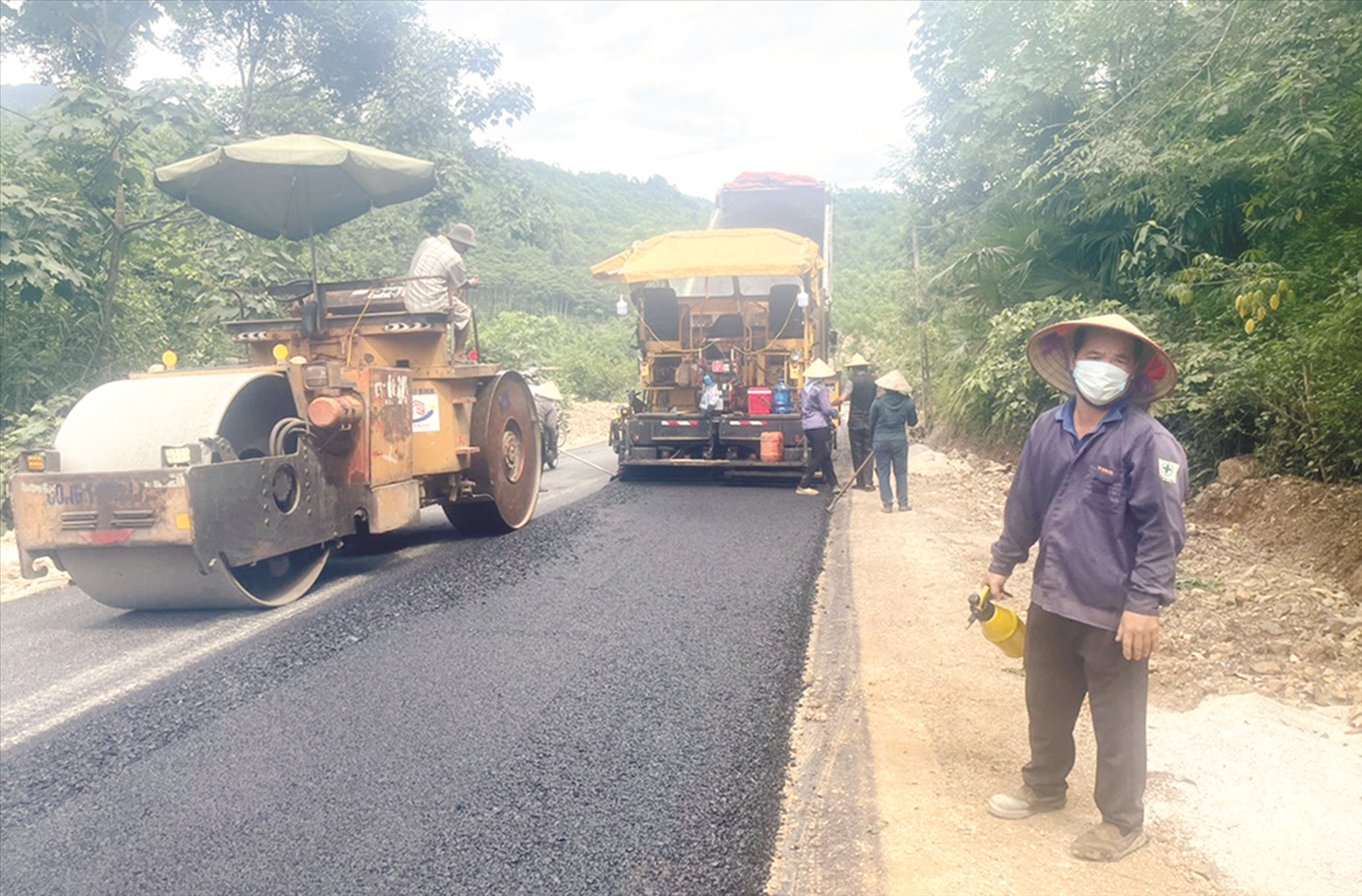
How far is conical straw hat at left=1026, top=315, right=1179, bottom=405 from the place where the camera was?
107 inches

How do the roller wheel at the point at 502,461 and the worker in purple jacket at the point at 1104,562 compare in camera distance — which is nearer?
the worker in purple jacket at the point at 1104,562

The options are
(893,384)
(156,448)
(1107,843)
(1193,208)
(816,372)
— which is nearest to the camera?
(1107,843)

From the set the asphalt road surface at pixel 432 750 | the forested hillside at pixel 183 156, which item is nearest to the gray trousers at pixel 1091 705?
the asphalt road surface at pixel 432 750

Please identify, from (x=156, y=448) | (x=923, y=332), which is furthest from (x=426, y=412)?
(x=923, y=332)

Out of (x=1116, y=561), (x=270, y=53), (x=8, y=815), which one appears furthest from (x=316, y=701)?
(x=270, y=53)

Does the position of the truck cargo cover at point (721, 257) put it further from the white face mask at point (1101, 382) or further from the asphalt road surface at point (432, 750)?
the white face mask at point (1101, 382)

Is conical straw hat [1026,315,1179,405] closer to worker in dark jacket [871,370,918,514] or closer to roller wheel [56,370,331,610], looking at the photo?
roller wheel [56,370,331,610]

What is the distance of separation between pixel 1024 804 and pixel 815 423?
7356 mm

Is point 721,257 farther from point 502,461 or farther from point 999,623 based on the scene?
point 999,623

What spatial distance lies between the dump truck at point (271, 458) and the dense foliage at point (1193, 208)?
15.5ft

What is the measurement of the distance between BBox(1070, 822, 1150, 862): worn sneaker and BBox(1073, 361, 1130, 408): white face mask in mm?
1237

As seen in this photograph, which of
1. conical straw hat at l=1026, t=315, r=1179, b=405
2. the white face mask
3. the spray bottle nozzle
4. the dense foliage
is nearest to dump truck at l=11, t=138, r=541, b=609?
the spray bottle nozzle

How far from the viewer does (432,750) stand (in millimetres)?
3346

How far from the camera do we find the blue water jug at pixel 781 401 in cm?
1059
